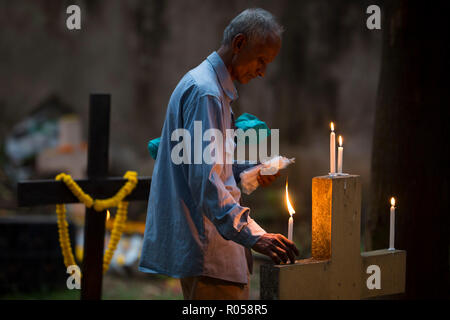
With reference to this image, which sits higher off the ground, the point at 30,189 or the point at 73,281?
the point at 30,189

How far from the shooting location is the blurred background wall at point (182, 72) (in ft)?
27.8

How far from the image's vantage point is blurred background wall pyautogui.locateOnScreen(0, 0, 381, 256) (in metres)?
8.46

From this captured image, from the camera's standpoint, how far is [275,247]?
2.24 meters

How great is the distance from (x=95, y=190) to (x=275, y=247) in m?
2.06

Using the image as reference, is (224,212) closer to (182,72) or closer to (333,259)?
(333,259)

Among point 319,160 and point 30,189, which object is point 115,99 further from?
point 30,189

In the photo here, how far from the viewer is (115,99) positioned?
9148 millimetres

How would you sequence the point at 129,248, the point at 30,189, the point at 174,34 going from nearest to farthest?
the point at 30,189, the point at 129,248, the point at 174,34

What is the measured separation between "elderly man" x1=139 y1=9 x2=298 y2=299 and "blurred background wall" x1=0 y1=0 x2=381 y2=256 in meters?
5.55

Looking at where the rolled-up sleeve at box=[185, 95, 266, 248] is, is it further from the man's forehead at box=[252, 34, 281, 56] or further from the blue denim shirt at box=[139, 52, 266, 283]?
the man's forehead at box=[252, 34, 281, 56]

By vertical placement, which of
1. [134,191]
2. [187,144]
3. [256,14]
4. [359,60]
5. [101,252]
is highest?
[359,60]

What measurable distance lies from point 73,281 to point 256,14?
10.7ft

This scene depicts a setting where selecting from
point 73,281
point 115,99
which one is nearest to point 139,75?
point 115,99

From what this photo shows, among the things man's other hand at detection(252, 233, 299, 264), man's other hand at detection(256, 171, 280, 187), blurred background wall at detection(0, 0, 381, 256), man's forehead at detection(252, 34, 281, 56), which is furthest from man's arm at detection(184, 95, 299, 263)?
blurred background wall at detection(0, 0, 381, 256)
